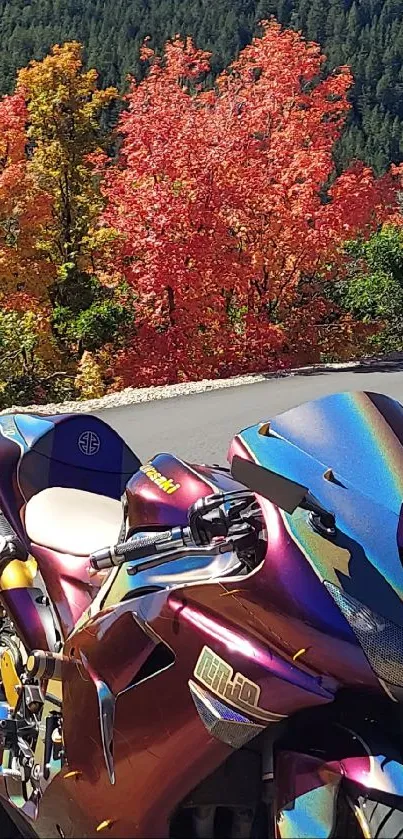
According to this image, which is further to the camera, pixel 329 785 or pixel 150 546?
pixel 150 546

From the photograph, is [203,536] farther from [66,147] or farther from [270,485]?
[66,147]

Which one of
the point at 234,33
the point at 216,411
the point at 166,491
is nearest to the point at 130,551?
the point at 166,491

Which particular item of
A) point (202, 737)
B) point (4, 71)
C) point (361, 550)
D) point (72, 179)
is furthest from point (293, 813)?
point (4, 71)

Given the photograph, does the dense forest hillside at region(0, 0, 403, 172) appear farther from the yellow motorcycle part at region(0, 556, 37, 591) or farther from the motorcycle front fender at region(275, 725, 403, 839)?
the motorcycle front fender at region(275, 725, 403, 839)

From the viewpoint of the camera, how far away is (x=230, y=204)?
12.0 meters

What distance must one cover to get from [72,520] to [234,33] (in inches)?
4903

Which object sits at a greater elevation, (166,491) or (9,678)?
(166,491)

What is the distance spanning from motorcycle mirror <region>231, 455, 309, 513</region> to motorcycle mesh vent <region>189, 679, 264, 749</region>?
1.22 feet

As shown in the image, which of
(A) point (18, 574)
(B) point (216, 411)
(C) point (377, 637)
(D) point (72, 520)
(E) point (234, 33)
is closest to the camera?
(C) point (377, 637)

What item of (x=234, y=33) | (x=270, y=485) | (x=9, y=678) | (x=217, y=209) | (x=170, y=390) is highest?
(x=270, y=485)

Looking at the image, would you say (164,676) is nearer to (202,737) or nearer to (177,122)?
(202,737)

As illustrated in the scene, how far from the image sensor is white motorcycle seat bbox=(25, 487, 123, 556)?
229 centimetres

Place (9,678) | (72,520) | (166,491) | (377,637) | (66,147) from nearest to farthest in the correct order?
(377,637), (166,491), (72,520), (9,678), (66,147)

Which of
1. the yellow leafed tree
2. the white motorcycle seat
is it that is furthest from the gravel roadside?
the yellow leafed tree
